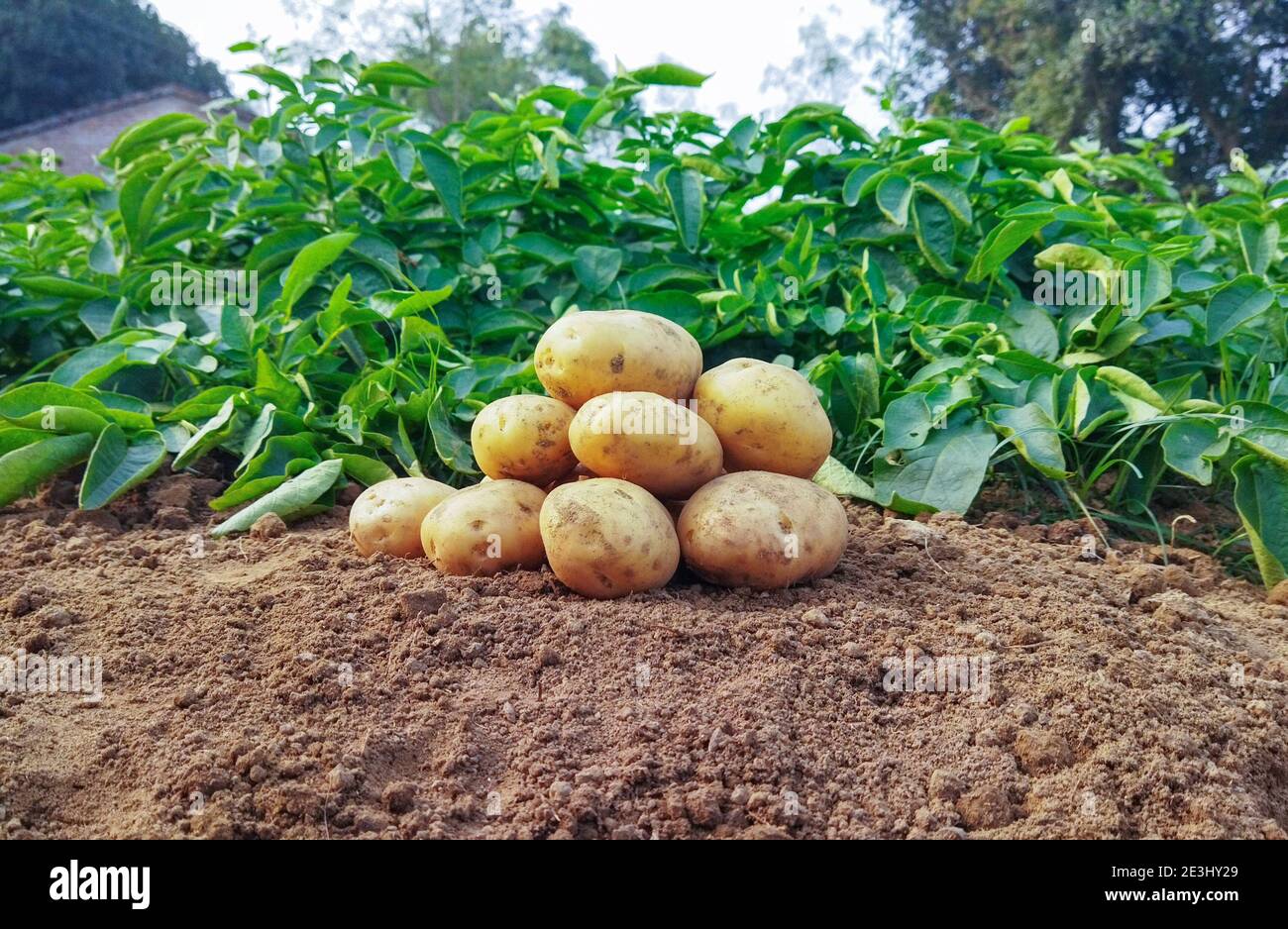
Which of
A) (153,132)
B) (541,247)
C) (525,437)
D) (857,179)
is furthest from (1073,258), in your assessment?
(153,132)

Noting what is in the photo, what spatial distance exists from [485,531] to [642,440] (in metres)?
0.36

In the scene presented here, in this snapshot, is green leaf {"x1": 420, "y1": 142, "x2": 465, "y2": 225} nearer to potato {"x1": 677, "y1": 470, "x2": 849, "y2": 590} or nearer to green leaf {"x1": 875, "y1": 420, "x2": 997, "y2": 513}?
green leaf {"x1": 875, "y1": 420, "x2": 997, "y2": 513}

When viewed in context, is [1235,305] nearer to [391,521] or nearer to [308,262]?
[391,521]

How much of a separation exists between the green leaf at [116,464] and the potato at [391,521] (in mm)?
771

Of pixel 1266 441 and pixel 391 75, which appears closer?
pixel 1266 441

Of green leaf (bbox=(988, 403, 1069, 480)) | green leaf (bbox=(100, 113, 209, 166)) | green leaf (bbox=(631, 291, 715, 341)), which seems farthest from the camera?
green leaf (bbox=(100, 113, 209, 166))

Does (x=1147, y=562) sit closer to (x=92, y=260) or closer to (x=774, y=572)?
(x=774, y=572)

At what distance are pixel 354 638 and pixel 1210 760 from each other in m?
1.40

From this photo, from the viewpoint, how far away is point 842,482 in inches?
107

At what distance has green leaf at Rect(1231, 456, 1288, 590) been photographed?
244cm

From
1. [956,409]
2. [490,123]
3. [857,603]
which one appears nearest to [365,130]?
[490,123]

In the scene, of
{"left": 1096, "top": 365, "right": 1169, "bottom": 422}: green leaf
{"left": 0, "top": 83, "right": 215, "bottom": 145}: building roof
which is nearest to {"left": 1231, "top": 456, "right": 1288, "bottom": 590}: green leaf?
{"left": 1096, "top": 365, "right": 1169, "bottom": 422}: green leaf

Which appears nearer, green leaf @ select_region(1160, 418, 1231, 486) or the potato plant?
green leaf @ select_region(1160, 418, 1231, 486)

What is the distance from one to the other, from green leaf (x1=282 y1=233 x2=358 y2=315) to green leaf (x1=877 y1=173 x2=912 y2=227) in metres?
1.60
